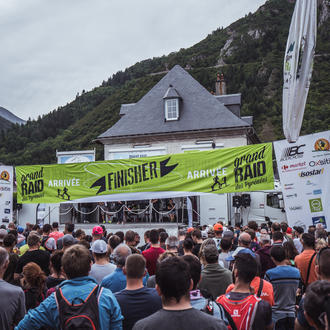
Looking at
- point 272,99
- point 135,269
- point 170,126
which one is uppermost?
point 272,99

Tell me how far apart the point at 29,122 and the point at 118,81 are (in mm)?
48623

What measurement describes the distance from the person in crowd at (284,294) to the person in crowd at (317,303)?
2831 mm

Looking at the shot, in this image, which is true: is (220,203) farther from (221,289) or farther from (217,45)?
(217,45)

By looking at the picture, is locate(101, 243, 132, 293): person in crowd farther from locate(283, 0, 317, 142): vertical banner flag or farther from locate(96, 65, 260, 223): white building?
locate(96, 65, 260, 223): white building

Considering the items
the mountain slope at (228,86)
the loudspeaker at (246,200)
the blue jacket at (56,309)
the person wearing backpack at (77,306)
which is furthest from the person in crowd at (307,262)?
the mountain slope at (228,86)

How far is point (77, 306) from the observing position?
3369 millimetres

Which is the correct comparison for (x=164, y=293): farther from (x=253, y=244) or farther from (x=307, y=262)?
(x=253, y=244)

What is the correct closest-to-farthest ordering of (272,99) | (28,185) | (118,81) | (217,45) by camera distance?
1. (28,185)
2. (272,99)
3. (118,81)
4. (217,45)

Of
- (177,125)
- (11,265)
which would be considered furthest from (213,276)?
(177,125)

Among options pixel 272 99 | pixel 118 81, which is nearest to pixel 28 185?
pixel 272 99

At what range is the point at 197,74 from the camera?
128 meters

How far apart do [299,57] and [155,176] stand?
8.50 meters

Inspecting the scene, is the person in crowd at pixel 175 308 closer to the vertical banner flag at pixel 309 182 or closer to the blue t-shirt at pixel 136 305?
the blue t-shirt at pixel 136 305

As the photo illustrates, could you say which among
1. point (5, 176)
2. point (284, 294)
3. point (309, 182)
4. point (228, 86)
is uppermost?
point (228, 86)
